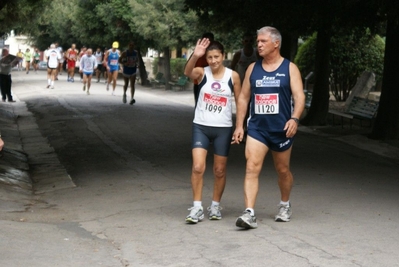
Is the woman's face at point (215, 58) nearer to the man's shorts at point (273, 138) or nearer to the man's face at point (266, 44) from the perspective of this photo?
the man's face at point (266, 44)

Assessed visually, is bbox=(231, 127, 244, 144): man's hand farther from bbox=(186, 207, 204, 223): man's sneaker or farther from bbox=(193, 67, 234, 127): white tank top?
bbox=(186, 207, 204, 223): man's sneaker

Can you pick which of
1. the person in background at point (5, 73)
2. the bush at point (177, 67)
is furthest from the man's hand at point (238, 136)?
the bush at point (177, 67)

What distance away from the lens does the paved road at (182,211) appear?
7590 millimetres

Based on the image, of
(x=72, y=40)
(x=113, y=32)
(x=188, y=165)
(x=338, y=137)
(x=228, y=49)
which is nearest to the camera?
(x=188, y=165)

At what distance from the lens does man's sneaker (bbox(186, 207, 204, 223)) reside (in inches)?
352

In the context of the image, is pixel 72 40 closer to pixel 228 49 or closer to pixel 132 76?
pixel 228 49

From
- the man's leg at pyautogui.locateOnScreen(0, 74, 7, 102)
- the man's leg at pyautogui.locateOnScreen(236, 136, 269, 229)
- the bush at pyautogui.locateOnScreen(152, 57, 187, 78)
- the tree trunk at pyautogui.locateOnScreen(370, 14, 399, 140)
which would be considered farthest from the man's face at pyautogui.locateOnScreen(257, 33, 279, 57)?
the bush at pyautogui.locateOnScreen(152, 57, 187, 78)

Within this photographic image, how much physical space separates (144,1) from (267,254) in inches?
1521

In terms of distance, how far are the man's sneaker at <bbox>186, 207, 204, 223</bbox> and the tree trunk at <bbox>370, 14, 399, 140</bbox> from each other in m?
10.5

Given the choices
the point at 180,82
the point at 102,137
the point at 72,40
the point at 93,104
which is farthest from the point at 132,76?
the point at 72,40

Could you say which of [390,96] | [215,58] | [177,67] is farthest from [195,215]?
[177,67]

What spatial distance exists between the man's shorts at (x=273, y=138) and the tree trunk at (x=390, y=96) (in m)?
10.3

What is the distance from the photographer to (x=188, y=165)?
555 inches

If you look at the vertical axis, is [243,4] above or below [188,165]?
above
